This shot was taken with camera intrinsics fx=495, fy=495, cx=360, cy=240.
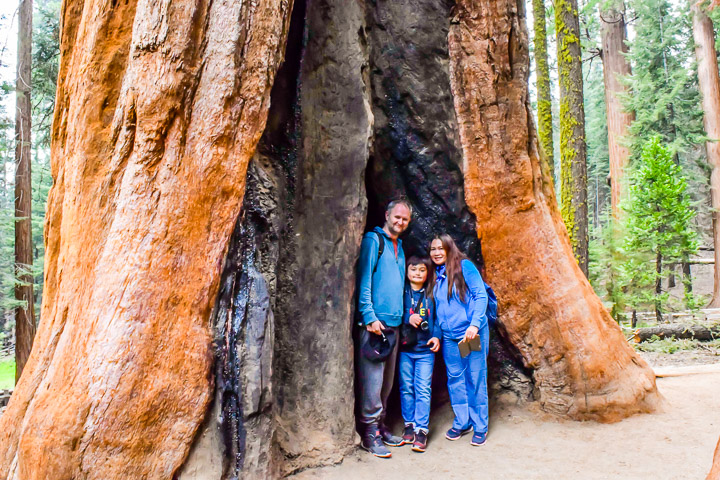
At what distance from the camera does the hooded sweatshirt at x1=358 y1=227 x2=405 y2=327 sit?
456 cm

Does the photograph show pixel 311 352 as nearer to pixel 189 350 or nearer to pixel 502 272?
pixel 189 350

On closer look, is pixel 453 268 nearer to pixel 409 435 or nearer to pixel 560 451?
pixel 409 435

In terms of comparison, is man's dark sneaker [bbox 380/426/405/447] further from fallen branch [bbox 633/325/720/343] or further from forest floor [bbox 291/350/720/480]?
fallen branch [bbox 633/325/720/343]

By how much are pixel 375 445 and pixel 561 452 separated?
162 cm

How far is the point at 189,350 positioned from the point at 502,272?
328 centimetres

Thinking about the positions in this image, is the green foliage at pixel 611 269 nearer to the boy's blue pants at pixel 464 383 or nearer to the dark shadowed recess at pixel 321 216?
the dark shadowed recess at pixel 321 216

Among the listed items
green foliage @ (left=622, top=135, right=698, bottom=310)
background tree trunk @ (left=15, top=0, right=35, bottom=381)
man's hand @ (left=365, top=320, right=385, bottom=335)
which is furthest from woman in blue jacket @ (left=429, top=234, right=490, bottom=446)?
background tree trunk @ (left=15, top=0, right=35, bottom=381)

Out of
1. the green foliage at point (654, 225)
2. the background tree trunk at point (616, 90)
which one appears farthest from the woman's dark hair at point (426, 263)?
the background tree trunk at point (616, 90)

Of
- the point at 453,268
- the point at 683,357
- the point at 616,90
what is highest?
the point at 616,90

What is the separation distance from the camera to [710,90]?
47.0 feet

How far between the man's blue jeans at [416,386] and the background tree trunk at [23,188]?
8652 mm

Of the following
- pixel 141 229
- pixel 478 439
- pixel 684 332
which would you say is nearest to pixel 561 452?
pixel 478 439

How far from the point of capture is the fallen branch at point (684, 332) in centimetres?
984

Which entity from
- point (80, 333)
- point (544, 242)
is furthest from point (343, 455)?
point (544, 242)
